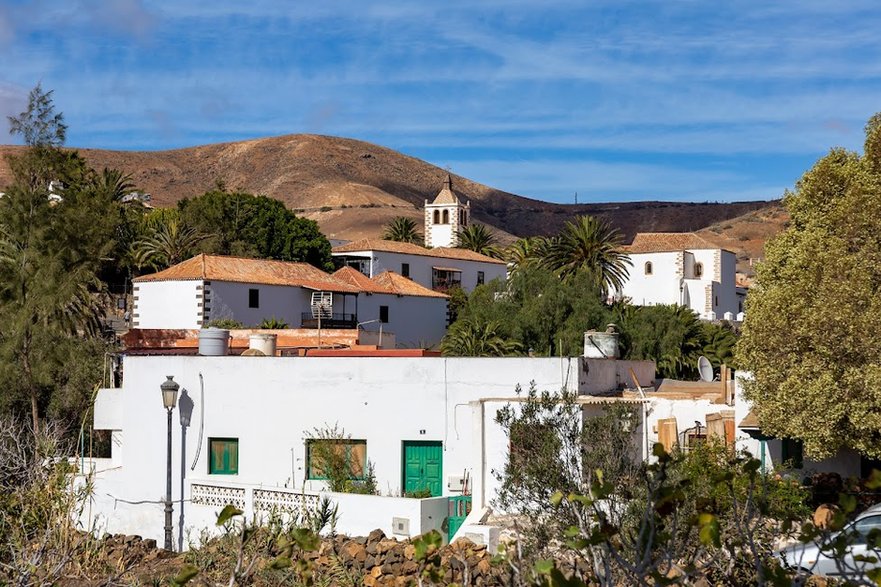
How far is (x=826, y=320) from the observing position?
19.7m

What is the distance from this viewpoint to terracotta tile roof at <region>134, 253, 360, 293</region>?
5206 centimetres

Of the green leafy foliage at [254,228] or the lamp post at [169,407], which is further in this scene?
the green leafy foliage at [254,228]

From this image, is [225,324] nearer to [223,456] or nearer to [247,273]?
[247,273]

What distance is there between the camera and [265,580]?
1603 centimetres

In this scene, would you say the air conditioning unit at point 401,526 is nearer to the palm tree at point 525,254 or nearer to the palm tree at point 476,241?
the palm tree at point 525,254

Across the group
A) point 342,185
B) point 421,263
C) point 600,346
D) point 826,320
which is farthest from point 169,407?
point 342,185

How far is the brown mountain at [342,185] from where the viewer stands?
159375 mm

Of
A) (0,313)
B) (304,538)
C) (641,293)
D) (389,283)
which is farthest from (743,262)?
(304,538)

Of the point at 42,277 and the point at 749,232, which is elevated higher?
the point at 749,232

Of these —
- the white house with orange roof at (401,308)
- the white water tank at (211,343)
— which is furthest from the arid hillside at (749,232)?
the white water tank at (211,343)

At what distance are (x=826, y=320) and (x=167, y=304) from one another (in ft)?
125

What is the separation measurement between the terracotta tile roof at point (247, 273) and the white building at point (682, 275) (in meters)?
29.9

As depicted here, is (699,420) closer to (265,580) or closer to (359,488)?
(359,488)

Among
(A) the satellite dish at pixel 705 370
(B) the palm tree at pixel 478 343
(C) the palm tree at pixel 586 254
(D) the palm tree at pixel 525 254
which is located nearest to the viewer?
(A) the satellite dish at pixel 705 370
